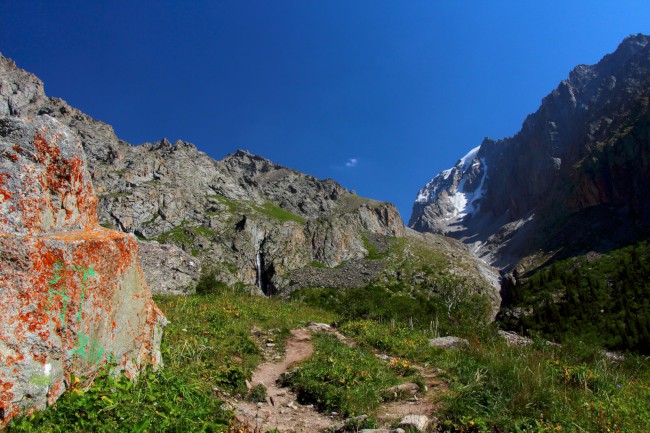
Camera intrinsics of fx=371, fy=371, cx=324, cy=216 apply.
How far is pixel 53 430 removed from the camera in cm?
445

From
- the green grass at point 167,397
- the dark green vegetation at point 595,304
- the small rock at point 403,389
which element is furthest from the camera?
the dark green vegetation at point 595,304

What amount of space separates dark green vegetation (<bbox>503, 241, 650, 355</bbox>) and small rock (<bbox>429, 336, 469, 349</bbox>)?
18.9 m

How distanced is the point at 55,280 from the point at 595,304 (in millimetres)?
52601

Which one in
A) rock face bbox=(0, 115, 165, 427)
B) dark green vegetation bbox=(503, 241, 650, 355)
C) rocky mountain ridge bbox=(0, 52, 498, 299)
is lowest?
dark green vegetation bbox=(503, 241, 650, 355)

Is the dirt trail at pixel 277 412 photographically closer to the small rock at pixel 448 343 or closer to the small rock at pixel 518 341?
the small rock at pixel 448 343

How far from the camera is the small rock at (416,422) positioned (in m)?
6.25

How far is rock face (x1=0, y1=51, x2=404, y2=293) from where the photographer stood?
11669cm

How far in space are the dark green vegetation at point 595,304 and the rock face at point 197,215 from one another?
62.4 m

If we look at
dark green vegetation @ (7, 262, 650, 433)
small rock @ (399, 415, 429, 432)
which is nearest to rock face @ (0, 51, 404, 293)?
dark green vegetation @ (7, 262, 650, 433)

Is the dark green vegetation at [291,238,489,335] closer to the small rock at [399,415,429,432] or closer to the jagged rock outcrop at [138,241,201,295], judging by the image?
the jagged rock outcrop at [138,241,201,295]

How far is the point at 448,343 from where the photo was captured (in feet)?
44.8

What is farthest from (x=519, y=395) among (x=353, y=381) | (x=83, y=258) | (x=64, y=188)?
(x=64, y=188)

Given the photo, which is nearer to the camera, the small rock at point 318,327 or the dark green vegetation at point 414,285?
the small rock at point 318,327

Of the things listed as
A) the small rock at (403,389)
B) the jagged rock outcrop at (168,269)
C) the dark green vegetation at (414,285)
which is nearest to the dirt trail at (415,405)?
the small rock at (403,389)
